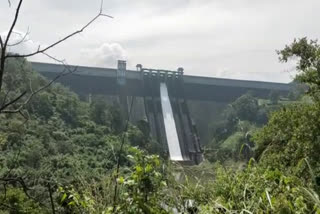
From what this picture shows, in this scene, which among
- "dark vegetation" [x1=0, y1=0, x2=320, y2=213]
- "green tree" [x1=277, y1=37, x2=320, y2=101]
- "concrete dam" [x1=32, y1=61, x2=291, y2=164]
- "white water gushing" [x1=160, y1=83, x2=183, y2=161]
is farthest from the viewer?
"concrete dam" [x1=32, y1=61, x2=291, y2=164]

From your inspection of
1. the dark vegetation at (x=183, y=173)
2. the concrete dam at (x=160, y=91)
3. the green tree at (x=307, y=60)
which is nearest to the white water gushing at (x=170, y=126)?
the concrete dam at (x=160, y=91)

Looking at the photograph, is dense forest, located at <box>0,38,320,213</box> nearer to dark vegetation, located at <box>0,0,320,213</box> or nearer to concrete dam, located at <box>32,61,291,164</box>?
dark vegetation, located at <box>0,0,320,213</box>

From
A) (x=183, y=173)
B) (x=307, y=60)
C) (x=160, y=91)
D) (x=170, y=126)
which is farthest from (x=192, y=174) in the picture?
(x=160, y=91)

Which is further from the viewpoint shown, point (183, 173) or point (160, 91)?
point (160, 91)

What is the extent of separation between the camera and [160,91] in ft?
147

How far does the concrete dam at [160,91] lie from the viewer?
41.2 meters

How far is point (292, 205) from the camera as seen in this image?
56.4 inches

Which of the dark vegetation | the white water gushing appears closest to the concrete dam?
the white water gushing

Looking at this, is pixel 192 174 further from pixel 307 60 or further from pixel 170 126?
pixel 170 126

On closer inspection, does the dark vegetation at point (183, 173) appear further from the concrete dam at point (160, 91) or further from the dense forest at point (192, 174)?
the concrete dam at point (160, 91)

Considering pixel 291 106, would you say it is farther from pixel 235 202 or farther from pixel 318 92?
pixel 235 202

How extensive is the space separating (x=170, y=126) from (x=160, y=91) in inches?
172

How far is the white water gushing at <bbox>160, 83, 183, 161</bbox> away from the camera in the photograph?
39656mm

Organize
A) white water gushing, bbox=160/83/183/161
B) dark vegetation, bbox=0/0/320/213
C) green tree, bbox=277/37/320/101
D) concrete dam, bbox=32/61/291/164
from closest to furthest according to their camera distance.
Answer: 1. dark vegetation, bbox=0/0/320/213
2. green tree, bbox=277/37/320/101
3. white water gushing, bbox=160/83/183/161
4. concrete dam, bbox=32/61/291/164
